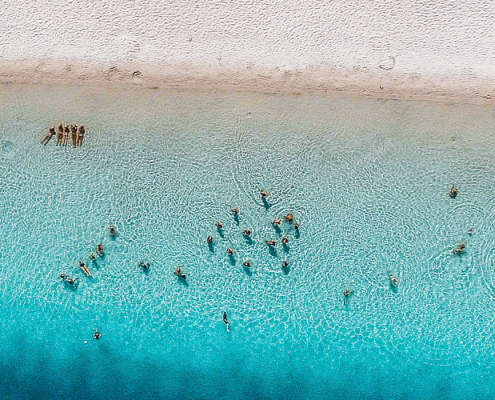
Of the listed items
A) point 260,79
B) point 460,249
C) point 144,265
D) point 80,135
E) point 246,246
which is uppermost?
point 260,79

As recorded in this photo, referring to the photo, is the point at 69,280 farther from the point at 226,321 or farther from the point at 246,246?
the point at 246,246

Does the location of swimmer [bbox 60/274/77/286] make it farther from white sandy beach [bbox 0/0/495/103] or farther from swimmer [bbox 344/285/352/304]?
swimmer [bbox 344/285/352/304]

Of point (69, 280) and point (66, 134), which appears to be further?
point (69, 280)

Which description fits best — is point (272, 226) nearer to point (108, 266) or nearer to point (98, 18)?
point (108, 266)

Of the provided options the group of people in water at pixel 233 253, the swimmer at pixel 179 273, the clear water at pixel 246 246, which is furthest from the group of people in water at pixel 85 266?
the swimmer at pixel 179 273

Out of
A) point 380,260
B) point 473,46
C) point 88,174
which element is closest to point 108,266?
point 88,174

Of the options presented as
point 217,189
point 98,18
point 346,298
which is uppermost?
point 98,18

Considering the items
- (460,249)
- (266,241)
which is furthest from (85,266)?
(460,249)
